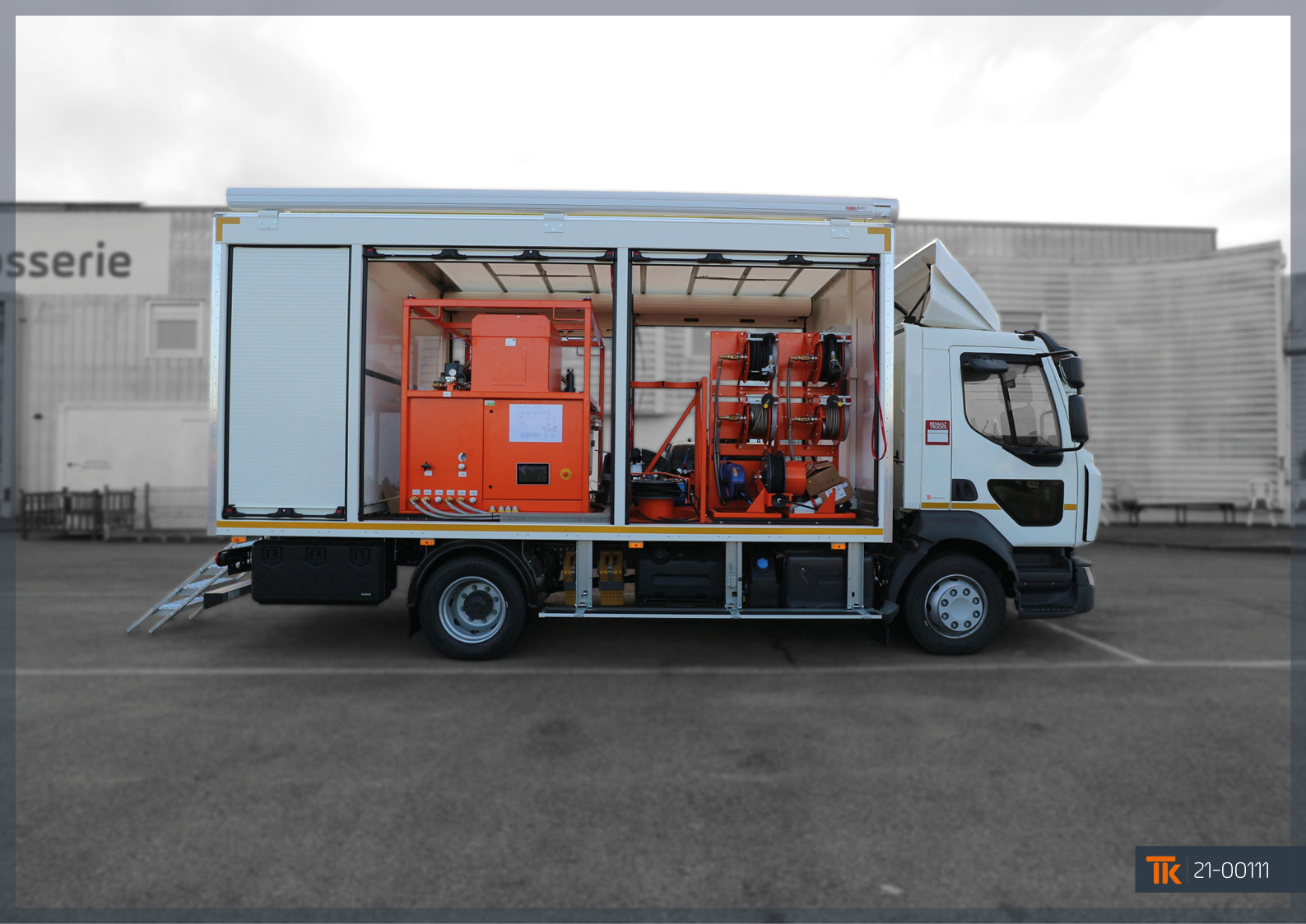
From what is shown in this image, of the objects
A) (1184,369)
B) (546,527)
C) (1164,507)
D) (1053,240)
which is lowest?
(1164,507)

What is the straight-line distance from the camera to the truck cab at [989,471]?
Result: 5.98 m

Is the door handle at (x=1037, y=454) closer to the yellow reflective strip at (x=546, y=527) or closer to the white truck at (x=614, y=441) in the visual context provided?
the white truck at (x=614, y=441)

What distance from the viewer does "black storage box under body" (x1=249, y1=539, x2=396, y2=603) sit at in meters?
5.74

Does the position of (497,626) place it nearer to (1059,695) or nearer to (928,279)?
(1059,695)

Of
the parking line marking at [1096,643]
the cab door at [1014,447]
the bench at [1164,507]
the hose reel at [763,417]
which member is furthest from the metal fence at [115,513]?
the bench at [1164,507]

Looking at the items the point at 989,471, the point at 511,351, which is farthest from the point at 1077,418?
the point at 511,351

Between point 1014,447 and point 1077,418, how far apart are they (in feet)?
1.69

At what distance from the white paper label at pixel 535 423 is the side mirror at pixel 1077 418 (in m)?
4.03

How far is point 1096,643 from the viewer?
6289mm

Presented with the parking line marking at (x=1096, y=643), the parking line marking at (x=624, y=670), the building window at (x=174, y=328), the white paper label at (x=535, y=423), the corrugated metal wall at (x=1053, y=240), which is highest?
the corrugated metal wall at (x=1053, y=240)

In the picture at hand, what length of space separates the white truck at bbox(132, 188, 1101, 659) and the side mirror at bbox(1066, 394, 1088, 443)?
18 mm

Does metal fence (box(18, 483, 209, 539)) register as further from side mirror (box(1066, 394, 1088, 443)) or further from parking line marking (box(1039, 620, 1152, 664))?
side mirror (box(1066, 394, 1088, 443))

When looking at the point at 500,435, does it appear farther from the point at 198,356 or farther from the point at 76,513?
the point at 198,356

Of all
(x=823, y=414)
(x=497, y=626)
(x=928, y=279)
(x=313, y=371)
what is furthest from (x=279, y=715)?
(x=928, y=279)
